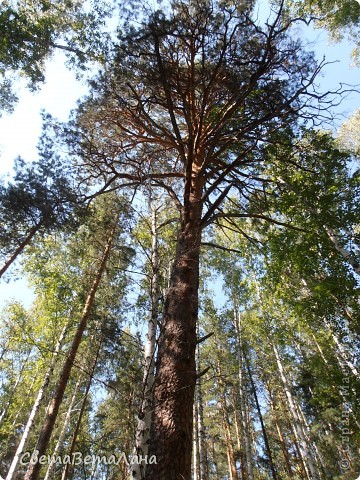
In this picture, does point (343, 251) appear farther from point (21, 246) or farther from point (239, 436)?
point (239, 436)

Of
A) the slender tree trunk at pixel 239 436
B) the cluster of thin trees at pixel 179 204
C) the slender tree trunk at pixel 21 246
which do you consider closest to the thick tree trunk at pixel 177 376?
the cluster of thin trees at pixel 179 204

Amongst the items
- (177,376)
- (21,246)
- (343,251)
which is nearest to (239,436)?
(343,251)

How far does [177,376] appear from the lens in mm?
2814

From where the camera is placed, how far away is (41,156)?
7.98m

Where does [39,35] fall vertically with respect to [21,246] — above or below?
above

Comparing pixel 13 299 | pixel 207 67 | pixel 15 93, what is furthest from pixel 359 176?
pixel 13 299

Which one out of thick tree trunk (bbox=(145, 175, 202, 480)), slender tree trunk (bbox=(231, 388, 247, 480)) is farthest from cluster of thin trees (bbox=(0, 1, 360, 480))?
slender tree trunk (bbox=(231, 388, 247, 480))

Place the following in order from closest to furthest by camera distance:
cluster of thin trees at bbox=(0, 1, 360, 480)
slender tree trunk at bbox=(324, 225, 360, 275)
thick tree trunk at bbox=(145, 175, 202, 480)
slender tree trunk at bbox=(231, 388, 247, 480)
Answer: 1. thick tree trunk at bbox=(145, 175, 202, 480)
2. cluster of thin trees at bbox=(0, 1, 360, 480)
3. slender tree trunk at bbox=(324, 225, 360, 275)
4. slender tree trunk at bbox=(231, 388, 247, 480)

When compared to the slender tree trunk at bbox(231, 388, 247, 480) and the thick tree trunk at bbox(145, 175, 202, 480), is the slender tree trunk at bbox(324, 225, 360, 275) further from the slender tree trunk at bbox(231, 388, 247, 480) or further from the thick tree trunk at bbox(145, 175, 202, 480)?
the slender tree trunk at bbox(231, 388, 247, 480)

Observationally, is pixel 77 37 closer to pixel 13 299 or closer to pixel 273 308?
pixel 273 308

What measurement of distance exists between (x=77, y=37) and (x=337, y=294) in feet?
37.0

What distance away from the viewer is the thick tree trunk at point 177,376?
2.30m

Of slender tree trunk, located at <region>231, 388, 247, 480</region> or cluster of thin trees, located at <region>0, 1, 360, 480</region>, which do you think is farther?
slender tree trunk, located at <region>231, 388, 247, 480</region>

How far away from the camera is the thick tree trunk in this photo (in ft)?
7.54
